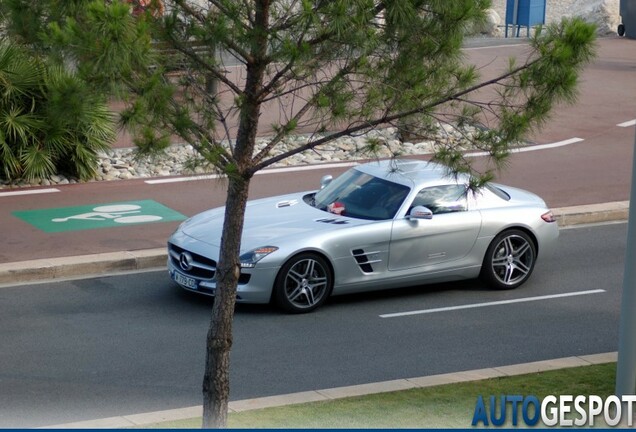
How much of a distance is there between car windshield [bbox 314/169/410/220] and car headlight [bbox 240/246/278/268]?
120 centimetres

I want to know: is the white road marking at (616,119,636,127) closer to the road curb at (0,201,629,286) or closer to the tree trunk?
the road curb at (0,201,629,286)

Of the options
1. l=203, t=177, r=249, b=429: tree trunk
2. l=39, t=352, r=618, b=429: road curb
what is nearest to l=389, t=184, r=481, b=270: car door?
l=39, t=352, r=618, b=429: road curb

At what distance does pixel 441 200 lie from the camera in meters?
12.5

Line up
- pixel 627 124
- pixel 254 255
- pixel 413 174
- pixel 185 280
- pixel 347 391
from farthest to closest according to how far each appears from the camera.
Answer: pixel 627 124
pixel 413 174
pixel 185 280
pixel 254 255
pixel 347 391

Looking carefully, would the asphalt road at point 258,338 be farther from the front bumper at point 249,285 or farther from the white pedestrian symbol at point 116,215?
the white pedestrian symbol at point 116,215

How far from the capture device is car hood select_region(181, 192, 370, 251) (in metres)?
11.7

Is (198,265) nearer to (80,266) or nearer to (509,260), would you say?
(80,266)

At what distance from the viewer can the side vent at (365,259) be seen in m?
11.9

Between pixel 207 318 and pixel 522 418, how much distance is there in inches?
170

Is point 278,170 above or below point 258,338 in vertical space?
above

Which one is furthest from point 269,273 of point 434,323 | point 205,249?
point 434,323

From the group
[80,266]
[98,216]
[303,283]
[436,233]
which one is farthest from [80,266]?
[436,233]

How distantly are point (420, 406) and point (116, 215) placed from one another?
777cm

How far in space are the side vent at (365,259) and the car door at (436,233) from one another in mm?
200
